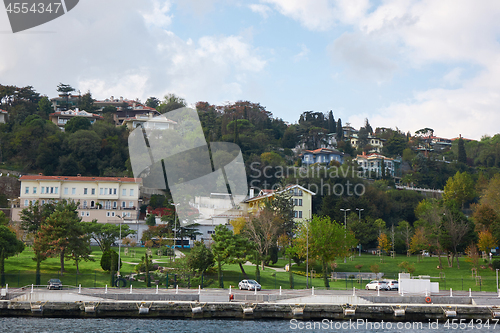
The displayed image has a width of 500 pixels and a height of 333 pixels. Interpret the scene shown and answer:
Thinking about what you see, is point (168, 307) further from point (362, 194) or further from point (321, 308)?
point (362, 194)

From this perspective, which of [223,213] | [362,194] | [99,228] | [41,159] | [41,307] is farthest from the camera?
[41,159]

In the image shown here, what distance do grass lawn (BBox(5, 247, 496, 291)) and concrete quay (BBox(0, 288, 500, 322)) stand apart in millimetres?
6252

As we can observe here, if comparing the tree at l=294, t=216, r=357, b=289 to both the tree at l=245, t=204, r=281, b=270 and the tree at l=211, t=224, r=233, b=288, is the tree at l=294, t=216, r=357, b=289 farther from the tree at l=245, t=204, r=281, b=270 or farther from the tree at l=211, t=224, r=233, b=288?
the tree at l=211, t=224, r=233, b=288

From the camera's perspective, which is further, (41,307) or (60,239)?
(60,239)

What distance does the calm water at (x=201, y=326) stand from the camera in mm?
33031

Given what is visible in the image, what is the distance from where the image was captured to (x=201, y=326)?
34438mm

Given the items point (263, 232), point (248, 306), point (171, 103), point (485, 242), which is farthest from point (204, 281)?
point (171, 103)

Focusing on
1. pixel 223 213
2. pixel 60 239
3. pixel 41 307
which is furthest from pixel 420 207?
pixel 41 307

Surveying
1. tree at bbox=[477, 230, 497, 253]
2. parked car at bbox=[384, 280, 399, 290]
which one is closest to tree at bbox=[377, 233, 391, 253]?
tree at bbox=[477, 230, 497, 253]

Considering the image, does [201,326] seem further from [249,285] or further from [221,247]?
[221,247]

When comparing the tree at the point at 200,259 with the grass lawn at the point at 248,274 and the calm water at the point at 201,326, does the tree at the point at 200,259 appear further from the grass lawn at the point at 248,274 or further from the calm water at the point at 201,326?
the calm water at the point at 201,326

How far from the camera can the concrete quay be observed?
36281mm

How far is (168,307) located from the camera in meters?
36.6

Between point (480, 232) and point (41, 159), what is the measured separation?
78252 millimetres
